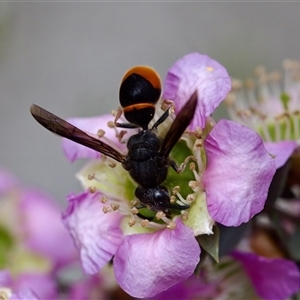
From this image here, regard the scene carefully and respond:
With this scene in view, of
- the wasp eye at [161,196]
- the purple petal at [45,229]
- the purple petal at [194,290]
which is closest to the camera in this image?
the wasp eye at [161,196]

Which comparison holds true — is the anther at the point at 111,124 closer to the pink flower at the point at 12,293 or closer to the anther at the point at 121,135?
the anther at the point at 121,135

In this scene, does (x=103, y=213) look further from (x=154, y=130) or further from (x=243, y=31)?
(x=243, y=31)

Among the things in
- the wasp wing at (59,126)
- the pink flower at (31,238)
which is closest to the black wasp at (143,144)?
the wasp wing at (59,126)

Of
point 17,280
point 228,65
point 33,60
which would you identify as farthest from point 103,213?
point 33,60

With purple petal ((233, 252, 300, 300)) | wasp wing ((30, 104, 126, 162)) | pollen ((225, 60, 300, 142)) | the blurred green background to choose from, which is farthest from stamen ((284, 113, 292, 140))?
the blurred green background

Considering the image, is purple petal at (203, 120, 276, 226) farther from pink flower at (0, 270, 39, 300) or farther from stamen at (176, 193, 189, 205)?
pink flower at (0, 270, 39, 300)

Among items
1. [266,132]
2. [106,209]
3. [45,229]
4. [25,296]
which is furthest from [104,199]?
[45,229]

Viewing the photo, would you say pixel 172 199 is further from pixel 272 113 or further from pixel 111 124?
pixel 272 113
